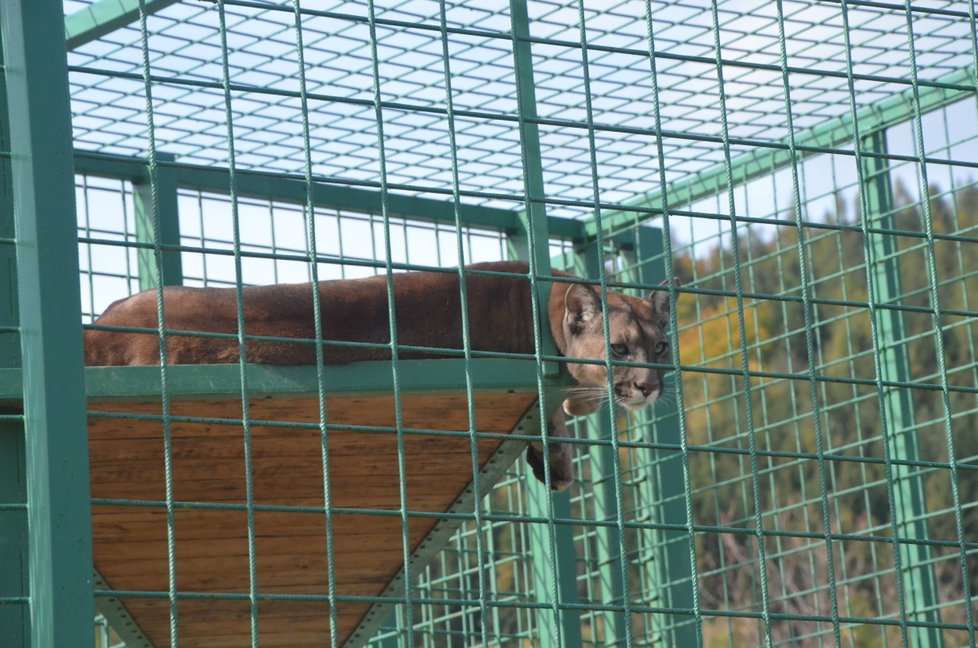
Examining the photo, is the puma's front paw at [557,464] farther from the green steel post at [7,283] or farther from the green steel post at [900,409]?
the green steel post at [7,283]

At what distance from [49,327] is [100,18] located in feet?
8.52

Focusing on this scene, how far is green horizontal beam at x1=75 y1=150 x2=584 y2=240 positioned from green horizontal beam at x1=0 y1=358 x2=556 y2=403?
2158 mm

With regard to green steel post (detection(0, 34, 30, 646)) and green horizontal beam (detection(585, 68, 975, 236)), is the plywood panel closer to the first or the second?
green steel post (detection(0, 34, 30, 646))

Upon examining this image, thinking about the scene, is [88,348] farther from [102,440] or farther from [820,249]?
[820,249]

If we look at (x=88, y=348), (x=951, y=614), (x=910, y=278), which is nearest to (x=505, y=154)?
(x=88, y=348)

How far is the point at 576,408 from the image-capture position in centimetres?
634

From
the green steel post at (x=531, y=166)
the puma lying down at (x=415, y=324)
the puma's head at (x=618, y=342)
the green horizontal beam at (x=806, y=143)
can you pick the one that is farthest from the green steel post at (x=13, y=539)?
the green horizontal beam at (x=806, y=143)

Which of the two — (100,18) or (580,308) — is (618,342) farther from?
(100,18)

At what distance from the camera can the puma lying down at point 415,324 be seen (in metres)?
4.97

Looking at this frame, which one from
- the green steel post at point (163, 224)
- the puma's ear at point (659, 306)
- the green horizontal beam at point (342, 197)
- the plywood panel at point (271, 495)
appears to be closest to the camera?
the plywood panel at point (271, 495)

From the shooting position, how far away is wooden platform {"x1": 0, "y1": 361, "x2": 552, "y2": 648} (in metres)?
3.82

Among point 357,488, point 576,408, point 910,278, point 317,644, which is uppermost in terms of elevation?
point 910,278

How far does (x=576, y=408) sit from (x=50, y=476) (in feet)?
11.6

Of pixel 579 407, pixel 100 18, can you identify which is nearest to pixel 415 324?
pixel 579 407
